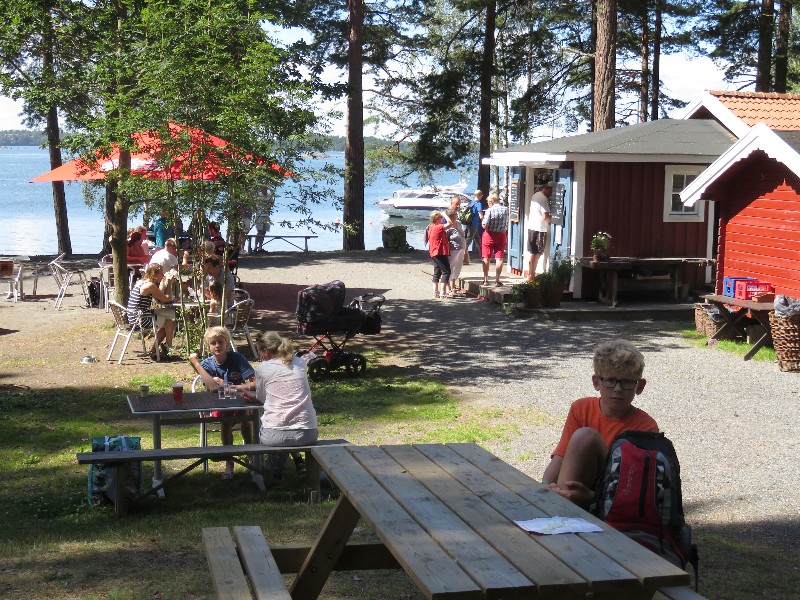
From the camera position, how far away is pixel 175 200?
1140 centimetres

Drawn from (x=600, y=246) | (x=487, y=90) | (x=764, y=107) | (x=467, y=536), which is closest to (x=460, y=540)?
(x=467, y=536)

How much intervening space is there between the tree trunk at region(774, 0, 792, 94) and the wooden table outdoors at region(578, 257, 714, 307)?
11.0 meters

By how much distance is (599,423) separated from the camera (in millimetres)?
4559

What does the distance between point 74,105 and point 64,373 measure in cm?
439

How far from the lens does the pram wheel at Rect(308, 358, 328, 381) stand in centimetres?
1135

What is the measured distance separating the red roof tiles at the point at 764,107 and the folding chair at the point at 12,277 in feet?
42.4

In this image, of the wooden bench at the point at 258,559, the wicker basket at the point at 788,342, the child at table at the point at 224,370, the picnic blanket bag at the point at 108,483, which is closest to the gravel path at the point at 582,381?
the wicker basket at the point at 788,342

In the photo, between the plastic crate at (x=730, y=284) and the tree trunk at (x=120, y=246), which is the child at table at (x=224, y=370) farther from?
the plastic crate at (x=730, y=284)

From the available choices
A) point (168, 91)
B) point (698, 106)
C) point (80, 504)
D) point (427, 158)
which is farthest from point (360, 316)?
point (427, 158)

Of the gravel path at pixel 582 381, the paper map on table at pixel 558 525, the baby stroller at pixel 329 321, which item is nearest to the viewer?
the paper map on table at pixel 558 525

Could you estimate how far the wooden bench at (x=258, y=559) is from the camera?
405 cm

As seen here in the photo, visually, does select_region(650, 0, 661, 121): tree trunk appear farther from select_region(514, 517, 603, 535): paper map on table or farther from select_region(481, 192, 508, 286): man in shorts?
select_region(514, 517, 603, 535): paper map on table

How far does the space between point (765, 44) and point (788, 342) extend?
57.0 ft

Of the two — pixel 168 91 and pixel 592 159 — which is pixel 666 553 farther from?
pixel 592 159
